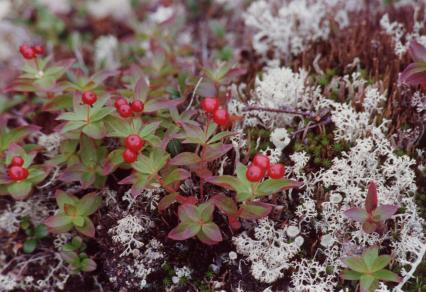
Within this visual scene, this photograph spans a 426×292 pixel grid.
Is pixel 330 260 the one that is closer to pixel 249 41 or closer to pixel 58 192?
pixel 58 192

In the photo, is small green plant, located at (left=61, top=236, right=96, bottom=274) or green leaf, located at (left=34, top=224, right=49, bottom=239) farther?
green leaf, located at (left=34, top=224, right=49, bottom=239)

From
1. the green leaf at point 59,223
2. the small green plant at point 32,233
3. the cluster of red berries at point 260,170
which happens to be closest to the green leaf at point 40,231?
the small green plant at point 32,233

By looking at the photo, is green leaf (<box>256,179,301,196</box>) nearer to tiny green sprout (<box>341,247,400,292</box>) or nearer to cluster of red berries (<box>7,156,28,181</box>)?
tiny green sprout (<box>341,247,400,292</box>)

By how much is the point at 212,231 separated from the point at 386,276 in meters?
0.81

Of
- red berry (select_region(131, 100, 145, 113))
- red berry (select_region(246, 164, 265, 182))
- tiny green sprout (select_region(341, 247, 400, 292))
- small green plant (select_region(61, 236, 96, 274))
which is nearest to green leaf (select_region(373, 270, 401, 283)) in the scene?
tiny green sprout (select_region(341, 247, 400, 292))

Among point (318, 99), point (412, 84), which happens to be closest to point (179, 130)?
point (318, 99)

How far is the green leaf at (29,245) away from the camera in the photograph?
2.95m

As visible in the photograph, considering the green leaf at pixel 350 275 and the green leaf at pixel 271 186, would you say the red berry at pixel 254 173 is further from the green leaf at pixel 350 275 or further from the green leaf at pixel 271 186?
the green leaf at pixel 350 275

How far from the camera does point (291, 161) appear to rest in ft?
8.96

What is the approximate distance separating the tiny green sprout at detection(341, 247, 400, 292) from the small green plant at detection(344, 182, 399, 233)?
125 mm

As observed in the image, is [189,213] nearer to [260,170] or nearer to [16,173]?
[260,170]

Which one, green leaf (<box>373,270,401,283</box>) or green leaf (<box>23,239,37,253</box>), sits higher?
green leaf (<box>373,270,401,283</box>)

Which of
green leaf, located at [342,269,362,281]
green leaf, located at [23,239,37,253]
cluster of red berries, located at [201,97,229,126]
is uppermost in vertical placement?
cluster of red berries, located at [201,97,229,126]

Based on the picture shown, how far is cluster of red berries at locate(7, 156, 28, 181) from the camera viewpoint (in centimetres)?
251
